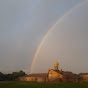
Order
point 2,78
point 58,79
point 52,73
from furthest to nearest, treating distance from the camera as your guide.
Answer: point 2,78, point 52,73, point 58,79

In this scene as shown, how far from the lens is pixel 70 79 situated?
61.5 m

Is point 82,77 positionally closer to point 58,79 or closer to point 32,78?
point 58,79

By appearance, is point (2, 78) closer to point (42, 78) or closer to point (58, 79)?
point (42, 78)

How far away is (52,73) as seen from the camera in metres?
65.1

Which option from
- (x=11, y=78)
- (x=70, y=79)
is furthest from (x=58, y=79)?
(x=11, y=78)

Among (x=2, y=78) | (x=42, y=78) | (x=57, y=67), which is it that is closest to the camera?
(x=42, y=78)

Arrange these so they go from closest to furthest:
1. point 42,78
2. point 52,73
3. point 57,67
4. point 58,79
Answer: point 58,79
point 52,73
point 42,78
point 57,67

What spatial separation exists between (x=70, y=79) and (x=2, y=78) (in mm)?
52371

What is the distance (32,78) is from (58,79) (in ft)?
69.4

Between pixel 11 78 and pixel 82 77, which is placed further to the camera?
pixel 11 78

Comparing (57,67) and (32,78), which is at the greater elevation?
(57,67)

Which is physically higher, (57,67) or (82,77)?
(57,67)

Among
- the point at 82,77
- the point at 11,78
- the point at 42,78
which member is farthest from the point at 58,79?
the point at 11,78

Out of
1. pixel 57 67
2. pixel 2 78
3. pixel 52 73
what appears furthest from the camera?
pixel 2 78
